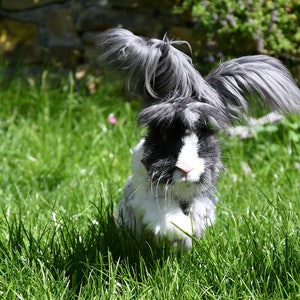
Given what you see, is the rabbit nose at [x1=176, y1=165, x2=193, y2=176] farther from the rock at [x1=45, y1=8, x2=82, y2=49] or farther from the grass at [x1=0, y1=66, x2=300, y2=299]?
the rock at [x1=45, y1=8, x2=82, y2=49]

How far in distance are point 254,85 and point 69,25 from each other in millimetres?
2941

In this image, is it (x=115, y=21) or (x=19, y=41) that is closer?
(x=115, y=21)

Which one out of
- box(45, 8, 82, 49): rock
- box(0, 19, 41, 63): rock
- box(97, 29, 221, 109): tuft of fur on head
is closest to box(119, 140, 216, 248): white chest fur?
box(97, 29, 221, 109): tuft of fur on head

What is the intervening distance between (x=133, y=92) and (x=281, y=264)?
2.48ft

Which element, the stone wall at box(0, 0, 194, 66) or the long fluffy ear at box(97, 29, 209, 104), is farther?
the stone wall at box(0, 0, 194, 66)

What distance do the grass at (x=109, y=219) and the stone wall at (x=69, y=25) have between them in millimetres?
609

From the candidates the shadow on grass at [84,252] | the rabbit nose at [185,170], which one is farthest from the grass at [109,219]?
the rabbit nose at [185,170]

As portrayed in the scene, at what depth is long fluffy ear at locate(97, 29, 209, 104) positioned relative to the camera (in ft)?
6.65

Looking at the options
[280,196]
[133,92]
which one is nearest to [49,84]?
[280,196]

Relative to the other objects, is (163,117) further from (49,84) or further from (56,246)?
(49,84)

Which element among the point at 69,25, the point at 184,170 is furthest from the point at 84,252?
the point at 69,25

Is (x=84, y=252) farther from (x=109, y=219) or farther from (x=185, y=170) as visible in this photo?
(x=185, y=170)

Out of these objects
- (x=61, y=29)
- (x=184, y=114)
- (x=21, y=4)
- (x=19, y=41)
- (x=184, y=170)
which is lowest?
(x=19, y=41)

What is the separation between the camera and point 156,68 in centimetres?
204
